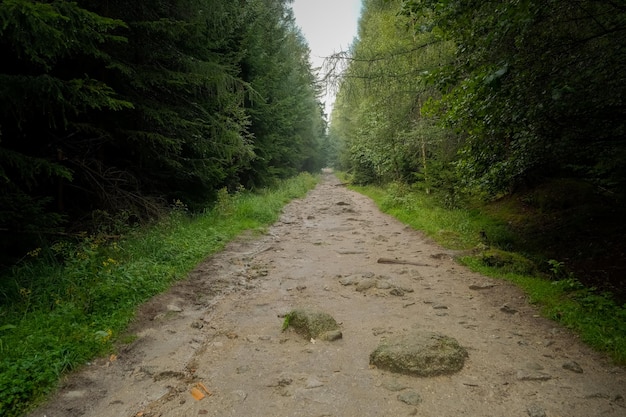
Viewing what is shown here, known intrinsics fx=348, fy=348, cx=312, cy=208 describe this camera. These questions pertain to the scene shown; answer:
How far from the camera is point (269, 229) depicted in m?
12.0

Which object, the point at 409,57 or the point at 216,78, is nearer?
→ the point at 409,57

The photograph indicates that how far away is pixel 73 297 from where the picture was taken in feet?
16.1

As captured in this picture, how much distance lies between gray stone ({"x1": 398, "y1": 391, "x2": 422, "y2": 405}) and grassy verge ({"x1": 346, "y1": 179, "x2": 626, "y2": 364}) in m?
2.32

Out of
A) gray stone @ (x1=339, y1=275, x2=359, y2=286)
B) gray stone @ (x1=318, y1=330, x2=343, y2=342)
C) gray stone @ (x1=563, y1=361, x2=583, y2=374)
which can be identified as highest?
gray stone @ (x1=563, y1=361, x2=583, y2=374)

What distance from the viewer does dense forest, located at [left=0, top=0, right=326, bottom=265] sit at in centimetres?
496

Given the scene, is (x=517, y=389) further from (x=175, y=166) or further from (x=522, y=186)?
(x=522, y=186)

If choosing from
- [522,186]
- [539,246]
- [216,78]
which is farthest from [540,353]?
[522,186]

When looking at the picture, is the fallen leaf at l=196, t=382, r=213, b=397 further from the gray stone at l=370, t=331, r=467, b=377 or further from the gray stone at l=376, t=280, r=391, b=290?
the gray stone at l=376, t=280, r=391, b=290

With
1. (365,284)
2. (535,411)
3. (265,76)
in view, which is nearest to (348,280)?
(365,284)

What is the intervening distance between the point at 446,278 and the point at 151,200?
7.43 m

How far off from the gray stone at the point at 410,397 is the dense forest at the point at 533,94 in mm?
3344

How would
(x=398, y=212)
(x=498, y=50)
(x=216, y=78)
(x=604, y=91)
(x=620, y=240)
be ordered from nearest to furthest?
(x=604, y=91) → (x=498, y=50) → (x=620, y=240) → (x=216, y=78) → (x=398, y=212)

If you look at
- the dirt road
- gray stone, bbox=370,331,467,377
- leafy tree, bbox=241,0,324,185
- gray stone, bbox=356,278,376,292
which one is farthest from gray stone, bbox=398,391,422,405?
leafy tree, bbox=241,0,324,185

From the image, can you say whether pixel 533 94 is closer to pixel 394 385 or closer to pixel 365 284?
pixel 365 284
